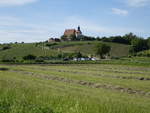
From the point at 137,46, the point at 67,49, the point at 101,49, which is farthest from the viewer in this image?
the point at 67,49

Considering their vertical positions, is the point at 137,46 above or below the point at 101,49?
above

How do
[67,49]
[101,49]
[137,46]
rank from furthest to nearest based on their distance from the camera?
[67,49]
[137,46]
[101,49]

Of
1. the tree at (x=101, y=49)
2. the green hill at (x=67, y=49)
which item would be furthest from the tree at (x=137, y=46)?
the tree at (x=101, y=49)

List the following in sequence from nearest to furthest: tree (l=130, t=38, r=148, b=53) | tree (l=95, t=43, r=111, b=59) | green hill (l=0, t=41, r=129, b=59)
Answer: tree (l=95, t=43, r=111, b=59), green hill (l=0, t=41, r=129, b=59), tree (l=130, t=38, r=148, b=53)

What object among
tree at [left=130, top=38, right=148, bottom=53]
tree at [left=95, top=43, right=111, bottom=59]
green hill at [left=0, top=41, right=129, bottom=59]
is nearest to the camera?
tree at [left=95, top=43, right=111, bottom=59]

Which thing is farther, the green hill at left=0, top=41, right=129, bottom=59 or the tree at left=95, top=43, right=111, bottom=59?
the green hill at left=0, top=41, right=129, bottom=59

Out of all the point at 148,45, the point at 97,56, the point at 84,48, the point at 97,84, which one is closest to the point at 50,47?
the point at 84,48

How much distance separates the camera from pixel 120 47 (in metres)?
172

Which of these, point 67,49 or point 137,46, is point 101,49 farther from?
point 137,46

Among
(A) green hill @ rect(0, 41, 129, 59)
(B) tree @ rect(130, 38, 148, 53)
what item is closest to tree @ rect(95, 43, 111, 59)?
(A) green hill @ rect(0, 41, 129, 59)

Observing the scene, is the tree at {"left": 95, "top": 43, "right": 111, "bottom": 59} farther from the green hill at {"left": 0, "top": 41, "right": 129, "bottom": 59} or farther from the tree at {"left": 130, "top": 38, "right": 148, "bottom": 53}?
the tree at {"left": 130, "top": 38, "right": 148, "bottom": 53}

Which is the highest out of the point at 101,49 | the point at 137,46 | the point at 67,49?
the point at 137,46

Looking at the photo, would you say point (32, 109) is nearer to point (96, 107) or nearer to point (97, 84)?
point (96, 107)

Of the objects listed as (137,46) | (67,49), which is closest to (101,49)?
(67,49)
